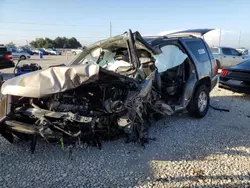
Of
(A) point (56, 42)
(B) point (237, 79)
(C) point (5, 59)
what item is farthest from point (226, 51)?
(A) point (56, 42)

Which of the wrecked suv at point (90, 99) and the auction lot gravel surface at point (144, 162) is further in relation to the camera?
the wrecked suv at point (90, 99)

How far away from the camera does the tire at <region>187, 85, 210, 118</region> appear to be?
205 inches

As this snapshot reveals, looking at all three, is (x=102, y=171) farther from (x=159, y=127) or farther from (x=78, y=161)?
(x=159, y=127)

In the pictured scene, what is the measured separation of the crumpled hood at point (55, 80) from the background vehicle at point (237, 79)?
5.63 meters

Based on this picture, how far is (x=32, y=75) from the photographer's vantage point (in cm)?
351

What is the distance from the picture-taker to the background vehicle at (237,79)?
280 inches

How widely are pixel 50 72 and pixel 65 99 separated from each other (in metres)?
0.46

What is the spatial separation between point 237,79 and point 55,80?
19.9ft

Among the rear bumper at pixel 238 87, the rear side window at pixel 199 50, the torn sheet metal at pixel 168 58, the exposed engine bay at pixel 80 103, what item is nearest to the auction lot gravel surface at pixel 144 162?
the exposed engine bay at pixel 80 103

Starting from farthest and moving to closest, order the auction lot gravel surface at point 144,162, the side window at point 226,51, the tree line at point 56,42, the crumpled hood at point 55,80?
the tree line at point 56,42 < the side window at point 226,51 < the crumpled hood at point 55,80 < the auction lot gravel surface at point 144,162

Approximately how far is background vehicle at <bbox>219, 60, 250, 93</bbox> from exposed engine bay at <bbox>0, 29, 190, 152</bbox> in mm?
4287

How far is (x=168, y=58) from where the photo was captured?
4.73 metres

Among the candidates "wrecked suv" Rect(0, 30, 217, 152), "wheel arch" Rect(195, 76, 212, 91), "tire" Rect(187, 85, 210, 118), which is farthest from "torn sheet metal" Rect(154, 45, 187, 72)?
"tire" Rect(187, 85, 210, 118)

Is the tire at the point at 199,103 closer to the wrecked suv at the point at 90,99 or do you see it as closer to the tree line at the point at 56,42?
the wrecked suv at the point at 90,99
